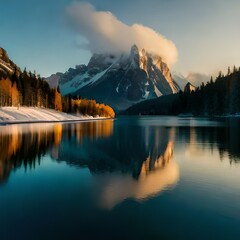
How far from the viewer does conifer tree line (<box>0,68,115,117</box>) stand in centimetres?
12319

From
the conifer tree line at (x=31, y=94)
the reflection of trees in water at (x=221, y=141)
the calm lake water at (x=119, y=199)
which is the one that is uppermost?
the conifer tree line at (x=31, y=94)

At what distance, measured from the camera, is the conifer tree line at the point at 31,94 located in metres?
123

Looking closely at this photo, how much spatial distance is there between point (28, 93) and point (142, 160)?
4976 inches

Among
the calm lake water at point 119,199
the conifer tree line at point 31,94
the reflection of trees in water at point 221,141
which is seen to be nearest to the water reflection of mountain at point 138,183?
the calm lake water at point 119,199

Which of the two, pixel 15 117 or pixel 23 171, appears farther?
pixel 15 117

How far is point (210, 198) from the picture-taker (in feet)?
43.0

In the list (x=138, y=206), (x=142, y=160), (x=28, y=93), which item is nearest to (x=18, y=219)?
(x=138, y=206)

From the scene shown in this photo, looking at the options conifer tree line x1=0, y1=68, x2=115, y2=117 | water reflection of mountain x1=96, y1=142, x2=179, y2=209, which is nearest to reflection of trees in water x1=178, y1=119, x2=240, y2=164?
water reflection of mountain x1=96, y1=142, x2=179, y2=209

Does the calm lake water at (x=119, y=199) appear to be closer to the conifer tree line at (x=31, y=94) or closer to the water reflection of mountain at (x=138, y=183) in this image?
the water reflection of mountain at (x=138, y=183)

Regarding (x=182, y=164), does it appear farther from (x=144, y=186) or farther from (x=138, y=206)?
(x=138, y=206)

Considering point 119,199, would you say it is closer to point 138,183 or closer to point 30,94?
point 138,183

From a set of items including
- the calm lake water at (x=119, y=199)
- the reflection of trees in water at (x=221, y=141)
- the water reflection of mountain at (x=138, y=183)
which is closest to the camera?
the calm lake water at (x=119, y=199)

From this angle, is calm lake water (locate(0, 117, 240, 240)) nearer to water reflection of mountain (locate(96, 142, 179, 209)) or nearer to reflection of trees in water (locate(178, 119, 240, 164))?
water reflection of mountain (locate(96, 142, 179, 209))

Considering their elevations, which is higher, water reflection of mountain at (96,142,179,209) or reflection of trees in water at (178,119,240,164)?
reflection of trees in water at (178,119,240,164)
